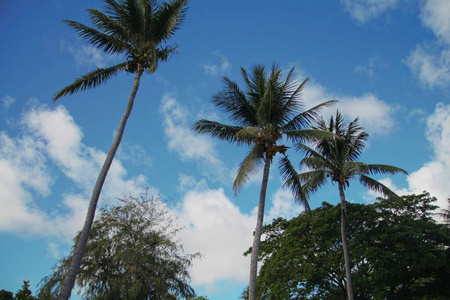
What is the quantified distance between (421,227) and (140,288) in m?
17.0

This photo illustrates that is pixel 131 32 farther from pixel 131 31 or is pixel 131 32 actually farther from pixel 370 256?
pixel 370 256

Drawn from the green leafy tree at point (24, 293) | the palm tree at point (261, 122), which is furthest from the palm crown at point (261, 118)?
the green leafy tree at point (24, 293)

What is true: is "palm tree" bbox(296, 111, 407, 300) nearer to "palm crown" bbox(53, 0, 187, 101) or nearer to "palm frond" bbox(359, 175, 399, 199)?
"palm frond" bbox(359, 175, 399, 199)

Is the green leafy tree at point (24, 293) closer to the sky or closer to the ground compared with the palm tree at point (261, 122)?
closer to the ground

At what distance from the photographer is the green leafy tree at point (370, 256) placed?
20.9 meters

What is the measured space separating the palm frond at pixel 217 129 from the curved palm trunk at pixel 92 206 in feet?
13.3

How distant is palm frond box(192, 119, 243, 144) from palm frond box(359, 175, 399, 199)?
8.88 m

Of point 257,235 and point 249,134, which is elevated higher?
point 249,134

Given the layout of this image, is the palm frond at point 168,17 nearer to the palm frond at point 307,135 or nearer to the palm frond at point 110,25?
the palm frond at point 110,25

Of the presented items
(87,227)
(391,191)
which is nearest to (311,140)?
(391,191)

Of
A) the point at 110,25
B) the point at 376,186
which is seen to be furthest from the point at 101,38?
the point at 376,186

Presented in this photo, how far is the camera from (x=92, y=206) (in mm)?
10711

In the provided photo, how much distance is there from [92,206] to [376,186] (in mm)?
16072

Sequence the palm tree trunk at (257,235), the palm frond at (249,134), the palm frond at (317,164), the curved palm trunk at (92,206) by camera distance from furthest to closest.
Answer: the palm frond at (317,164) → the palm frond at (249,134) → the palm tree trunk at (257,235) → the curved palm trunk at (92,206)
